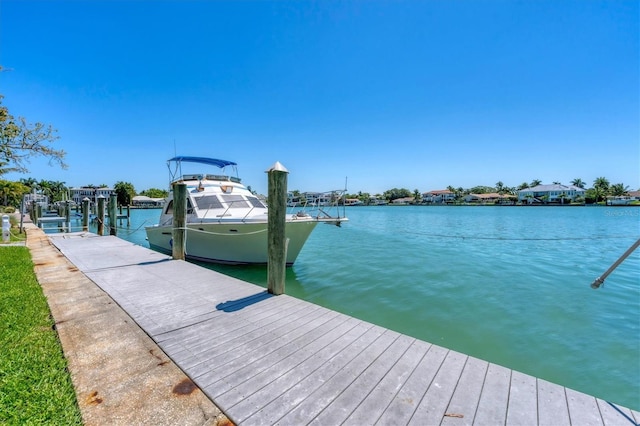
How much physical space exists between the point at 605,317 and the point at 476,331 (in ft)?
10.6

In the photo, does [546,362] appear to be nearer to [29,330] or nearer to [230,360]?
[230,360]

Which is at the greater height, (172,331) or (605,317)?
(172,331)

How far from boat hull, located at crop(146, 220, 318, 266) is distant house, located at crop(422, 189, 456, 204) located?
121m

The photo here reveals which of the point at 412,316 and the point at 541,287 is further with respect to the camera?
the point at 541,287

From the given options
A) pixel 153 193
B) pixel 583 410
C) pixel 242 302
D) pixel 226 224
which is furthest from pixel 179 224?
pixel 153 193

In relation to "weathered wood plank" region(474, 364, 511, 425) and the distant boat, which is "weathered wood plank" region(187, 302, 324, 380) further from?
the distant boat

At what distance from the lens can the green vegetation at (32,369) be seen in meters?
2.02

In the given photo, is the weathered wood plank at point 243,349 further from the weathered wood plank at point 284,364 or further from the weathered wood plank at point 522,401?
the weathered wood plank at point 522,401

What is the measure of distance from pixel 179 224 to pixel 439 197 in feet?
416

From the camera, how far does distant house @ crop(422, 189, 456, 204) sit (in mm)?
120994

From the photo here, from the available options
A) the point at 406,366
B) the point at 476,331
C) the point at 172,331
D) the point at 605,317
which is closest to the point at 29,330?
the point at 172,331

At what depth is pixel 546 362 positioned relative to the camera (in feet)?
16.1

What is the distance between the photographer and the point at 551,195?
9975 centimetres

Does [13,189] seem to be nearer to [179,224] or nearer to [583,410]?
[179,224]
